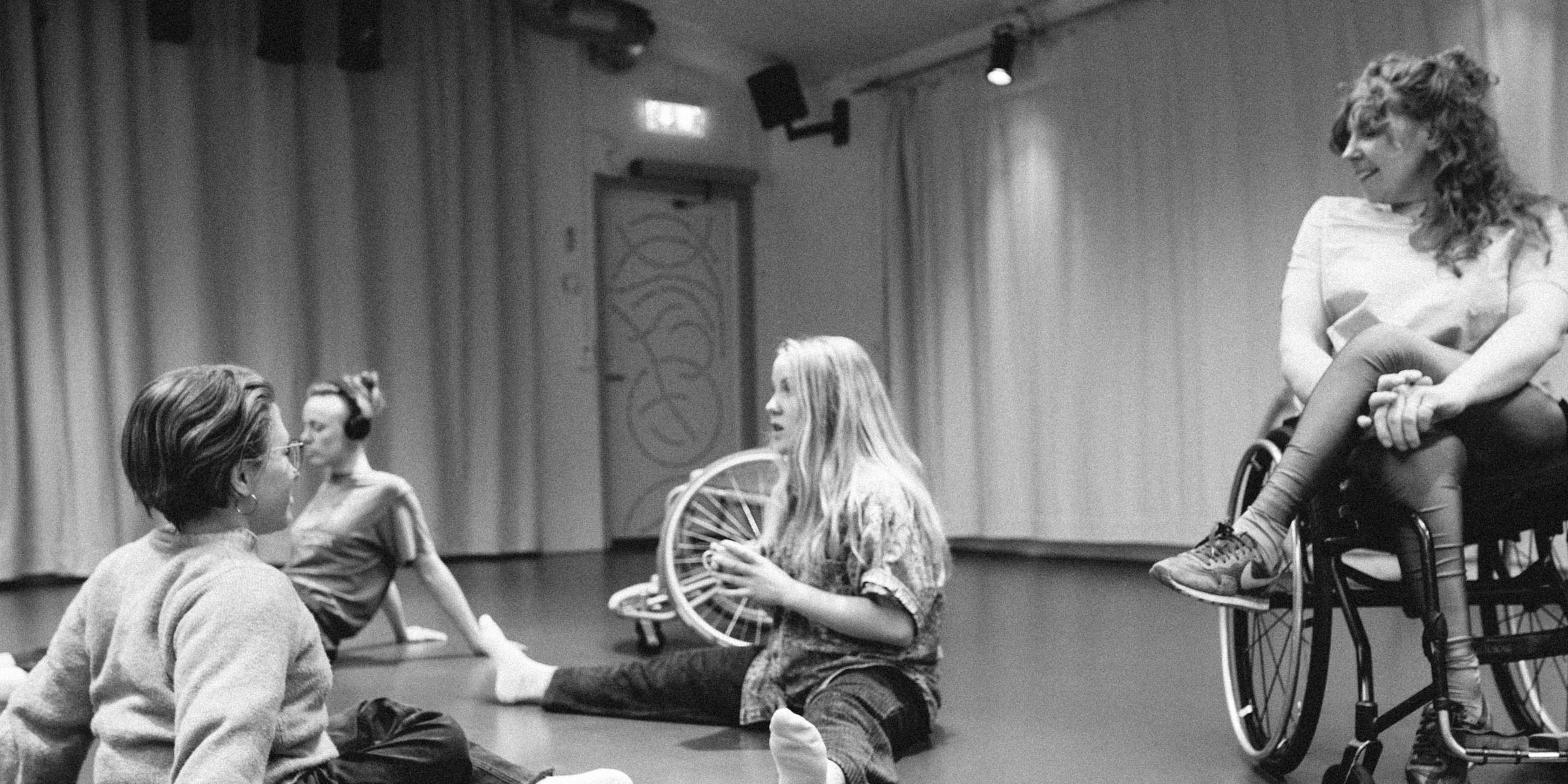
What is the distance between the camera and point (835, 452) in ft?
6.55

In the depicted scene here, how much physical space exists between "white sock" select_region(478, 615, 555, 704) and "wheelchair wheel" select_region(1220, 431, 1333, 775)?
1.22m

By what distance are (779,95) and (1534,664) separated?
4.79 metres

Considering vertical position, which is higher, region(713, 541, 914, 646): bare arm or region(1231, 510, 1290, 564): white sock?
region(1231, 510, 1290, 564): white sock

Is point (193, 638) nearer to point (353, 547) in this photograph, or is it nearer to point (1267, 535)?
point (1267, 535)

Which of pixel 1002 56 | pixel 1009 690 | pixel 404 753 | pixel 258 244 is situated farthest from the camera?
pixel 258 244

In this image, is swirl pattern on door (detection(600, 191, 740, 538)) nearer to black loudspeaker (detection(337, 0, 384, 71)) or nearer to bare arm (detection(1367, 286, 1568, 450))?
black loudspeaker (detection(337, 0, 384, 71))

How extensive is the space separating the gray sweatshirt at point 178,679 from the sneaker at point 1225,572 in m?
1.00

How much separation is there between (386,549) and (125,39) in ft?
10.9

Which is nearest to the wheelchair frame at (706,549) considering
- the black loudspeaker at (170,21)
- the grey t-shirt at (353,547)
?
the grey t-shirt at (353,547)

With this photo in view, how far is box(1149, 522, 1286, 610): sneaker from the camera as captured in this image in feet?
5.11

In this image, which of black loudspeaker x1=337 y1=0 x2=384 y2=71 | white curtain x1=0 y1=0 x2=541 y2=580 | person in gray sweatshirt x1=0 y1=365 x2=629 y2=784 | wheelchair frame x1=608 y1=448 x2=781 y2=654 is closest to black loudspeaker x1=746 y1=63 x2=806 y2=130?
white curtain x1=0 y1=0 x2=541 y2=580

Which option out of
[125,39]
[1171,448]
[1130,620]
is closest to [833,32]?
[1171,448]

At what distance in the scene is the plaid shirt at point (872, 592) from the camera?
1.90 meters

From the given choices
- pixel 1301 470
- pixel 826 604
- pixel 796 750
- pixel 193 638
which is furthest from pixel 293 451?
pixel 1301 470
